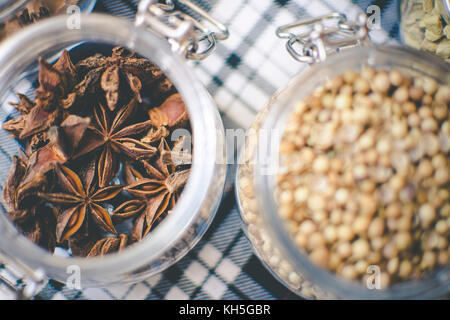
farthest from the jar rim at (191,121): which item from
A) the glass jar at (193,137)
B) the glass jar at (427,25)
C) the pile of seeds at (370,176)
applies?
the glass jar at (427,25)

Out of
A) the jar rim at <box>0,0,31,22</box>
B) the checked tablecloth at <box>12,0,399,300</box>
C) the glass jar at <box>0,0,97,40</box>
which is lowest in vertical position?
the checked tablecloth at <box>12,0,399,300</box>

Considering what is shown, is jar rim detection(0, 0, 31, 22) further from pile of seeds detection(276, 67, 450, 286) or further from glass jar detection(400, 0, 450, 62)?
glass jar detection(400, 0, 450, 62)

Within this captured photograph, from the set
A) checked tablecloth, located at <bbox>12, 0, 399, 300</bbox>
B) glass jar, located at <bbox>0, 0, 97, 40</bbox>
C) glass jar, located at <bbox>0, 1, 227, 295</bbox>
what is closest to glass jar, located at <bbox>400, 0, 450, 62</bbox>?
checked tablecloth, located at <bbox>12, 0, 399, 300</bbox>

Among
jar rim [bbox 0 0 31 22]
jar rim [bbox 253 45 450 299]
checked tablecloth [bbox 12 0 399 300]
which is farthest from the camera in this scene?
checked tablecloth [bbox 12 0 399 300]

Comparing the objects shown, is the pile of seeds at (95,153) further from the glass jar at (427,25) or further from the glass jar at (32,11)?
the glass jar at (427,25)

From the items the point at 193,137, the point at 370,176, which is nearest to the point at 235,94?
the point at 193,137
